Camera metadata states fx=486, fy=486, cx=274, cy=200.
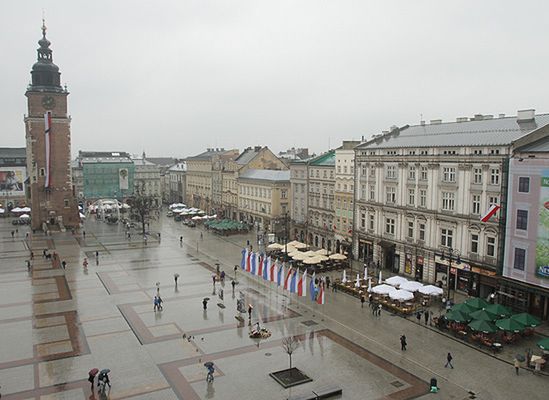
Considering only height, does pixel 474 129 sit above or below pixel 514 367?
above

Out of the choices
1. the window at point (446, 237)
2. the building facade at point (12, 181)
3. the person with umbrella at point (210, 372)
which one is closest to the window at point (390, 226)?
the window at point (446, 237)

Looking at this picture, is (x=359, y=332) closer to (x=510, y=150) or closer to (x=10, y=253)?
(x=510, y=150)

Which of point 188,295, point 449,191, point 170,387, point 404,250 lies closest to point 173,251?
point 188,295

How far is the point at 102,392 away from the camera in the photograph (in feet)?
73.0

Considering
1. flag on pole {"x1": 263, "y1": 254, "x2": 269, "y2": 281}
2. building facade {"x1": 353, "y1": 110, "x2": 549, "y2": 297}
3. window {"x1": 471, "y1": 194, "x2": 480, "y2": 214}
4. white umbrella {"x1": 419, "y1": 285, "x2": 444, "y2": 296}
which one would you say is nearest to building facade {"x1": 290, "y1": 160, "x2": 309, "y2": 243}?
building facade {"x1": 353, "y1": 110, "x2": 549, "y2": 297}

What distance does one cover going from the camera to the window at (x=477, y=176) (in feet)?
125

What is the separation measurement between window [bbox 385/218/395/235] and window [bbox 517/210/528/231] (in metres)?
14.3

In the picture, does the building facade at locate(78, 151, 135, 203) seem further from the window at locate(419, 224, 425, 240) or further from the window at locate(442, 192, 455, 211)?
the window at locate(442, 192, 455, 211)

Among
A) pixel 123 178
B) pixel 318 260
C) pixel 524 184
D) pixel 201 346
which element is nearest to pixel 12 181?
pixel 123 178

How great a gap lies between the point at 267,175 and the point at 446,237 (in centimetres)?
4045

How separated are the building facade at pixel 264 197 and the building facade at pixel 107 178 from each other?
37596 millimetres

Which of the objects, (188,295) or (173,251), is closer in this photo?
(188,295)

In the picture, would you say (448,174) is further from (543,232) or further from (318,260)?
(318,260)

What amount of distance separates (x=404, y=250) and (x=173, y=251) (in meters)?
28.7
